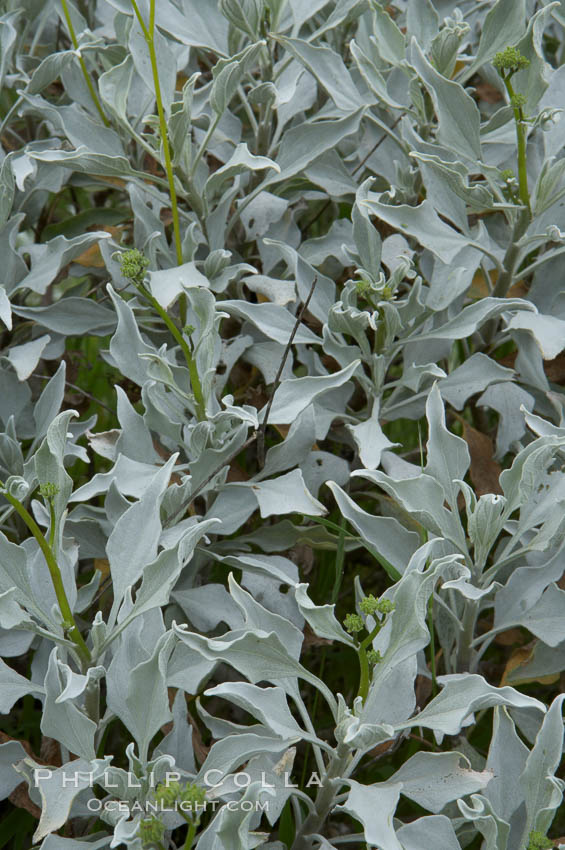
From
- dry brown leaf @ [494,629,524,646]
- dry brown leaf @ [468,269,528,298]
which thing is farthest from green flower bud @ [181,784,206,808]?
dry brown leaf @ [468,269,528,298]

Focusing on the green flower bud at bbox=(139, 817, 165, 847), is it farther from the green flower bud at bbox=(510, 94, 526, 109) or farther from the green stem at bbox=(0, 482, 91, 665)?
the green flower bud at bbox=(510, 94, 526, 109)

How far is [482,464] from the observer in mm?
1994

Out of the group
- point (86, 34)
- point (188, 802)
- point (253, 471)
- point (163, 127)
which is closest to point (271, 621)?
point (188, 802)

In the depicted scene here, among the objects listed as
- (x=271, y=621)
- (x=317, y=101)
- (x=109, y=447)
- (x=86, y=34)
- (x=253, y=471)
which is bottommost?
(x=253, y=471)

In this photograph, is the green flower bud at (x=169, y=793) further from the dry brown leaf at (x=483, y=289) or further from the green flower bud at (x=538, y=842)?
the dry brown leaf at (x=483, y=289)

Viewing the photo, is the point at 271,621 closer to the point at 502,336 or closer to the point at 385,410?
the point at 385,410

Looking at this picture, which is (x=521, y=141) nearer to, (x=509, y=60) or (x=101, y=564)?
(x=509, y=60)

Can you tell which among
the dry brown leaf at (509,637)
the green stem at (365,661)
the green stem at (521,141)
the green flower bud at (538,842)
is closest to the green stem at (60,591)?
the green stem at (365,661)

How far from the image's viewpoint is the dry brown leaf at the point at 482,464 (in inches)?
77.2

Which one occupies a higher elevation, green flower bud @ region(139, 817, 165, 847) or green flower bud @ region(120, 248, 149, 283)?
green flower bud @ region(120, 248, 149, 283)

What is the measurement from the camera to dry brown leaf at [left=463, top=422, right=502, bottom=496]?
1.96 m

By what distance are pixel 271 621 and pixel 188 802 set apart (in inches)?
14.4

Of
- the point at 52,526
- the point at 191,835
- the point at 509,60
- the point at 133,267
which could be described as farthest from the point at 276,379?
the point at 191,835

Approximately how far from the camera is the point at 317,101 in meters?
2.39
